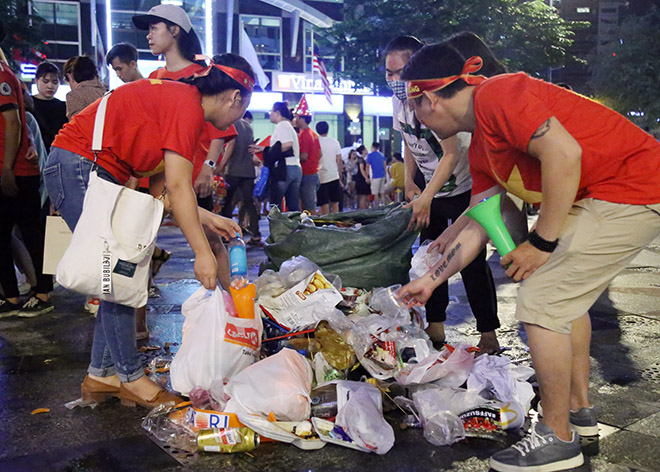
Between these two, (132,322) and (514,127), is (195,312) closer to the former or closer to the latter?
(132,322)

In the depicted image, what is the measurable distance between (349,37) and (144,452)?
83.8ft

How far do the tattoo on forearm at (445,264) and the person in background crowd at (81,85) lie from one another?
2995mm

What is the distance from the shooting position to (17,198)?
5.01m

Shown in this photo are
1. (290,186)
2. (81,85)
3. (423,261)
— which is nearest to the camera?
(423,261)

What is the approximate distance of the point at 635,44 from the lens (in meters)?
28.4

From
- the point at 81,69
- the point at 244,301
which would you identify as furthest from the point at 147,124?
the point at 81,69

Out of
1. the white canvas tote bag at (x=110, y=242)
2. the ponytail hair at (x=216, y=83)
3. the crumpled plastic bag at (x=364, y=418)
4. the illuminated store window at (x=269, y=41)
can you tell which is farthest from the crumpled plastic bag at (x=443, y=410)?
the illuminated store window at (x=269, y=41)

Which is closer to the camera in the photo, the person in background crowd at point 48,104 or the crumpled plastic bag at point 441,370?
the crumpled plastic bag at point 441,370

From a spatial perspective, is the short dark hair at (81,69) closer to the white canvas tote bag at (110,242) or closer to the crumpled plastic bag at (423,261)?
the white canvas tote bag at (110,242)

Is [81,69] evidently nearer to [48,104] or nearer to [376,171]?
[48,104]

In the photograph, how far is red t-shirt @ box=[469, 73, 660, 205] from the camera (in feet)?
7.38

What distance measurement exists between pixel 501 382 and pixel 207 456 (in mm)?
1292

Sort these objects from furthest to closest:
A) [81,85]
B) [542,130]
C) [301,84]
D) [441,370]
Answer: [301,84] → [81,85] → [441,370] → [542,130]

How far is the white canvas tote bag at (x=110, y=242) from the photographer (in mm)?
2697
